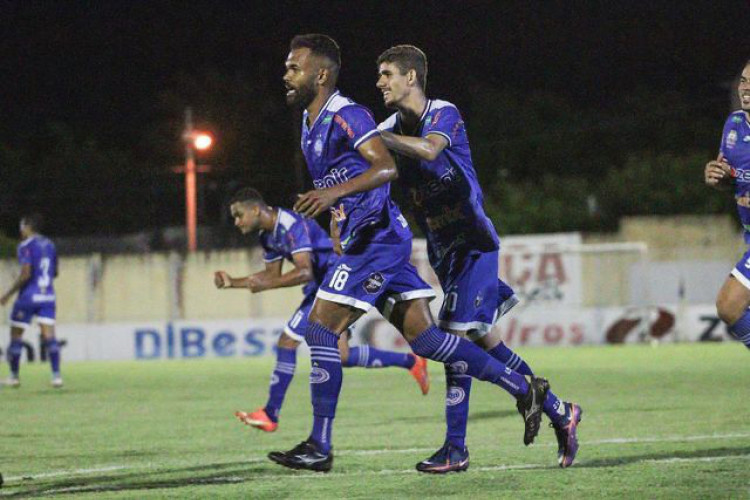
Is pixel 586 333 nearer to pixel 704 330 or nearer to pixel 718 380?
pixel 704 330

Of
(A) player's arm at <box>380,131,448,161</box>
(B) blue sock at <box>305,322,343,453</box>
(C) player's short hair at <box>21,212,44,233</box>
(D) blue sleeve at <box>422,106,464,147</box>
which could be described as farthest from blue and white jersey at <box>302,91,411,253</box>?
(C) player's short hair at <box>21,212,44,233</box>

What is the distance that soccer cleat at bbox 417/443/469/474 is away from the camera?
750 centimetres

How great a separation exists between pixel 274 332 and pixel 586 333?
702 cm

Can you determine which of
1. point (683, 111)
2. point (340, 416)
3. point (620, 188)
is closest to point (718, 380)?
point (340, 416)

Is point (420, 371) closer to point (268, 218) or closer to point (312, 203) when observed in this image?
point (268, 218)

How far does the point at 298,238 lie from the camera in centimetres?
1095

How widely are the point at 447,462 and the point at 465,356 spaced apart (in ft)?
2.02

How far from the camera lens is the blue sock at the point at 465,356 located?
7.52 meters

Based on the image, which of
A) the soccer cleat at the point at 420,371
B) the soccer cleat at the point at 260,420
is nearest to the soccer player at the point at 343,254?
the soccer cleat at the point at 260,420

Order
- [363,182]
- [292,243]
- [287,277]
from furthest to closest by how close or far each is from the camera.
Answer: [292,243] < [287,277] < [363,182]

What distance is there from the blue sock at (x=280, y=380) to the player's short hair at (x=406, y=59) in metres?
3.69

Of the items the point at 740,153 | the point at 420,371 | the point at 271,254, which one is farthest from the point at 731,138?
the point at 420,371

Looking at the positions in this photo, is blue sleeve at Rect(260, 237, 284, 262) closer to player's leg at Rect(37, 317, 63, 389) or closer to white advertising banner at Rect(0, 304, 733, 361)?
player's leg at Rect(37, 317, 63, 389)

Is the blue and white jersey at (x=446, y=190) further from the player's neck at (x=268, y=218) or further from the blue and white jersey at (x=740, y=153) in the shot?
the player's neck at (x=268, y=218)
